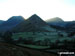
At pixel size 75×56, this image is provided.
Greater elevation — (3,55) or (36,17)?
(36,17)

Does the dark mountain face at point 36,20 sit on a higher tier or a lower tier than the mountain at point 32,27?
higher

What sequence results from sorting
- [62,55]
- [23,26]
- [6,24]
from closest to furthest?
[62,55] → [23,26] → [6,24]

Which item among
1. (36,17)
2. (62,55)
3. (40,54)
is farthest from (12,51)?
(36,17)

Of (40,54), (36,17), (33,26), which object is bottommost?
(40,54)

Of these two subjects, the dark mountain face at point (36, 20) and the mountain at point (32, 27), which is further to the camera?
the dark mountain face at point (36, 20)

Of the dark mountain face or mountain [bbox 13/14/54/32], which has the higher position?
the dark mountain face

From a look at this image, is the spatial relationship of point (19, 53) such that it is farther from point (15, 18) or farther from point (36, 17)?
point (15, 18)

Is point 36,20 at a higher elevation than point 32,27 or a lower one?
higher

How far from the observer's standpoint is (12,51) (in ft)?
57.6

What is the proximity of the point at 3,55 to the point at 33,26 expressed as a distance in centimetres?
10589

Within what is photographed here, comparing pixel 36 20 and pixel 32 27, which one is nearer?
pixel 32 27

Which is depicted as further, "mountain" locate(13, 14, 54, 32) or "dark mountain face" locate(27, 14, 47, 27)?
"dark mountain face" locate(27, 14, 47, 27)

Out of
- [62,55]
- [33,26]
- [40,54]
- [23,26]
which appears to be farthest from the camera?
[23,26]

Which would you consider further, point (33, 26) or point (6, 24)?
point (6, 24)
